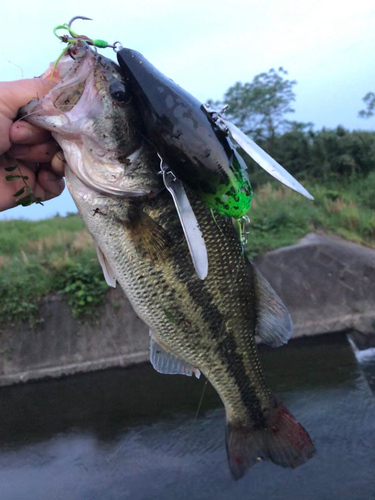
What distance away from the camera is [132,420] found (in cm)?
649

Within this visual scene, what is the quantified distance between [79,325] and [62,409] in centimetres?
172

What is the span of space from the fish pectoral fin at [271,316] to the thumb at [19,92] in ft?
4.73

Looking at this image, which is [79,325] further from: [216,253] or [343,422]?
[216,253]

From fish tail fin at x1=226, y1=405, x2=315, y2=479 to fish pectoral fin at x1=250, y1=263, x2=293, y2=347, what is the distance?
0.52m

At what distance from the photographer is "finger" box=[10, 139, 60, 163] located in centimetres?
220

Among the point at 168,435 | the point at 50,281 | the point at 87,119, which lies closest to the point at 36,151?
the point at 87,119

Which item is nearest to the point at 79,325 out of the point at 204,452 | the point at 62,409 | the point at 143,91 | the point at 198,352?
the point at 62,409

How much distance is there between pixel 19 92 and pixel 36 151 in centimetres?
31

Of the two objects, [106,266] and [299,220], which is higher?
[106,266]

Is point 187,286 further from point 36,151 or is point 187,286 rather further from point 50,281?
point 50,281

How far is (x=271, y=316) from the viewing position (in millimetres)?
2330

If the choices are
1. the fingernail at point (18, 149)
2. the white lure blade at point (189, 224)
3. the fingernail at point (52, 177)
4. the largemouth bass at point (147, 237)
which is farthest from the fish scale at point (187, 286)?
the fingernail at point (52, 177)

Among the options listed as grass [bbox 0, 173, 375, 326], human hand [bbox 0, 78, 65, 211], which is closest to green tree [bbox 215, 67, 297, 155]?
grass [bbox 0, 173, 375, 326]

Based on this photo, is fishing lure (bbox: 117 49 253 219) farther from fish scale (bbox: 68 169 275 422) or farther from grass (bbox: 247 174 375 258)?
grass (bbox: 247 174 375 258)
